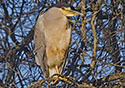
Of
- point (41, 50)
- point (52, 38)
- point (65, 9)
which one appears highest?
point (65, 9)

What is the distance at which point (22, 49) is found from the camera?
3207 millimetres

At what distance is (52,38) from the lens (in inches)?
124

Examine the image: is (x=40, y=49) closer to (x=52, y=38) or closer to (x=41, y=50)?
(x=41, y=50)

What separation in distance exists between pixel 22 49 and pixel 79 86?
120cm

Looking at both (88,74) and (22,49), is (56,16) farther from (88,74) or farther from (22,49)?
(88,74)

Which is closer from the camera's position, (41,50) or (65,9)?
(65,9)

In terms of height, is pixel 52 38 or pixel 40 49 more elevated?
pixel 52 38

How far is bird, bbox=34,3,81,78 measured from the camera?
3123 millimetres

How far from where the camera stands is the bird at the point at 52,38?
3123 mm

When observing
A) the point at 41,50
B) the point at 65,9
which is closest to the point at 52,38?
Result: the point at 41,50

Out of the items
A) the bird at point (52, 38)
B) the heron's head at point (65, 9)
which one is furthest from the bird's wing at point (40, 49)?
the heron's head at point (65, 9)

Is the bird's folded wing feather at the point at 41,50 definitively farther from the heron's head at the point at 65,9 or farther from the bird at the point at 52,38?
the heron's head at the point at 65,9

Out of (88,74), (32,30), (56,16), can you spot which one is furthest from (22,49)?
(88,74)

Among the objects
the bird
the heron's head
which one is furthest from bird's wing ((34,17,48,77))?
the heron's head
